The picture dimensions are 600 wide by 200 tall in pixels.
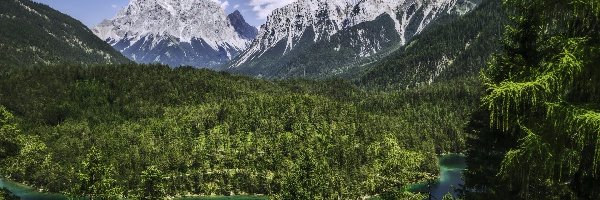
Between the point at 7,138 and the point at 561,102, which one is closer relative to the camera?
the point at 561,102

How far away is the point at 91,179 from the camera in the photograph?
50469 mm

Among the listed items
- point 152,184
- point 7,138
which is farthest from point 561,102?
point 152,184

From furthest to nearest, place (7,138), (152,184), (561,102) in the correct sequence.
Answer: (152,184) → (7,138) → (561,102)

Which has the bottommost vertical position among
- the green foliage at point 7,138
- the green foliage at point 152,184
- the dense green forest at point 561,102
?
the green foliage at point 152,184

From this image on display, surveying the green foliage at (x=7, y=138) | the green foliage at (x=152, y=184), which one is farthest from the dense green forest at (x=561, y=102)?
the green foliage at (x=152, y=184)

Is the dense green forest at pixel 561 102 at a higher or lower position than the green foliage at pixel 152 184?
higher

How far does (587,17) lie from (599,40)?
0.78 metres

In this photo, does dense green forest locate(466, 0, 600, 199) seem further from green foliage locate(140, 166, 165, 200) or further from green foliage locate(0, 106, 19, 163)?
green foliage locate(140, 166, 165, 200)

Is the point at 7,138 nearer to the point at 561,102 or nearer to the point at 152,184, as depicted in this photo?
the point at 561,102

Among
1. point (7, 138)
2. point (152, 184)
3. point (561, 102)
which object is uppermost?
point (561, 102)

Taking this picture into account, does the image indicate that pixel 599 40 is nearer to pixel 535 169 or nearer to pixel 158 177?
pixel 535 169

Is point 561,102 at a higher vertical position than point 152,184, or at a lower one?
higher

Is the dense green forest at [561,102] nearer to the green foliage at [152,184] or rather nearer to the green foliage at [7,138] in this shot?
the green foliage at [7,138]

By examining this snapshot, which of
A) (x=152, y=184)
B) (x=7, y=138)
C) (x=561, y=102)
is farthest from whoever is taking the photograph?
(x=152, y=184)
